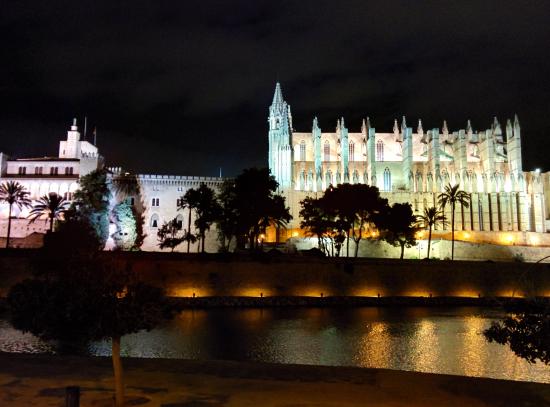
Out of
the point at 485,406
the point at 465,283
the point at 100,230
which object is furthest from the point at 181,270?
the point at 485,406

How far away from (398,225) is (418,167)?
20304 millimetres

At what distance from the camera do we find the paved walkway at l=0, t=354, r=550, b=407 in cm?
968

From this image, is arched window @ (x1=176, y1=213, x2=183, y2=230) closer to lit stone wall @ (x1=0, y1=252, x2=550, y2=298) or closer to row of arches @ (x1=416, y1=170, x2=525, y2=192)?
lit stone wall @ (x1=0, y1=252, x2=550, y2=298)

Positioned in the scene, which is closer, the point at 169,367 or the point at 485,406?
the point at 485,406

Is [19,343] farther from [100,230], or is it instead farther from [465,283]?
[465,283]

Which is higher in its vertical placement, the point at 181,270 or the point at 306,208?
the point at 306,208

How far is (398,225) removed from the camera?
48531mm

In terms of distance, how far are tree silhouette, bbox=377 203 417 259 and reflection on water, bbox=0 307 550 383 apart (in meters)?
18.2

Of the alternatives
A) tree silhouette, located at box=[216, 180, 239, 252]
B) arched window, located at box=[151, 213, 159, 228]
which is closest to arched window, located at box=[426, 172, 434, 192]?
tree silhouette, located at box=[216, 180, 239, 252]

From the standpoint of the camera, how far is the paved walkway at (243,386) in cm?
968

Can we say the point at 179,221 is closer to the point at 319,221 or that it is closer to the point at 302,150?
the point at 319,221

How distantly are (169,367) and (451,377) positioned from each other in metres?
6.80

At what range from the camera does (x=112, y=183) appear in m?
54.7

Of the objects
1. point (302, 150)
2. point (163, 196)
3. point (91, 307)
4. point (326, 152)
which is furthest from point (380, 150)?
point (91, 307)
